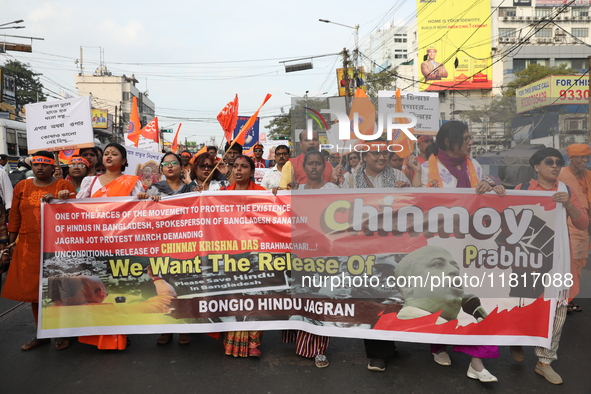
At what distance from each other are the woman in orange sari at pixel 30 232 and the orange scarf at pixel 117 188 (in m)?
0.27

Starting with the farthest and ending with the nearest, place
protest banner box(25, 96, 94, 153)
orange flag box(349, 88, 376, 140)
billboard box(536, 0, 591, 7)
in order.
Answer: billboard box(536, 0, 591, 7), protest banner box(25, 96, 94, 153), orange flag box(349, 88, 376, 140)

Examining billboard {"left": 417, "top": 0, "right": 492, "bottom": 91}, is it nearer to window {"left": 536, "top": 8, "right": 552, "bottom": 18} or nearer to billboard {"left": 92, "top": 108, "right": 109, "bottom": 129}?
window {"left": 536, "top": 8, "right": 552, "bottom": 18}

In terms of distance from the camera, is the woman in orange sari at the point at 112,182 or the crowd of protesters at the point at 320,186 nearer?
the crowd of protesters at the point at 320,186

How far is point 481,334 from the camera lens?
136 inches

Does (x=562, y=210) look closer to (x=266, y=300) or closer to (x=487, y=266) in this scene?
(x=487, y=266)

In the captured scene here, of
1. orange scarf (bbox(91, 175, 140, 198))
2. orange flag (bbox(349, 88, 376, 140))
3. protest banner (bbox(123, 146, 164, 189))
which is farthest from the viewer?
protest banner (bbox(123, 146, 164, 189))

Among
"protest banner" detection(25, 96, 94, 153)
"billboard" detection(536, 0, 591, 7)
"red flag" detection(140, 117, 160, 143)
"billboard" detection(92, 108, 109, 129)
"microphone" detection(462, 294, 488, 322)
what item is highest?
"billboard" detection(536, 0, 591, 7)

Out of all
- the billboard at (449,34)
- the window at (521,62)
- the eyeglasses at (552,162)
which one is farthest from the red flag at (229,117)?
the window at (521,62)

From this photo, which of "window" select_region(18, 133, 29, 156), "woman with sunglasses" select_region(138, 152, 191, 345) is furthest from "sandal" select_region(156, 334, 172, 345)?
"window" select_region(18, 133, 29, 156)

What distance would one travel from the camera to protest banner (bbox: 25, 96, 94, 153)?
4758 mm

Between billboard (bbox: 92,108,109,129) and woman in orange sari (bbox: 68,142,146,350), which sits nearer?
woman in orange sari (bbox: 68,142,146,350)

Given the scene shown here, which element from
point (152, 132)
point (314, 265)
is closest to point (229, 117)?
point (314, 265)

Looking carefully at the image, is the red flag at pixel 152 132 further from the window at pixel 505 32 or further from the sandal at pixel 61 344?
the window at pixel 505 32

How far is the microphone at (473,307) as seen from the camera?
348 cm
